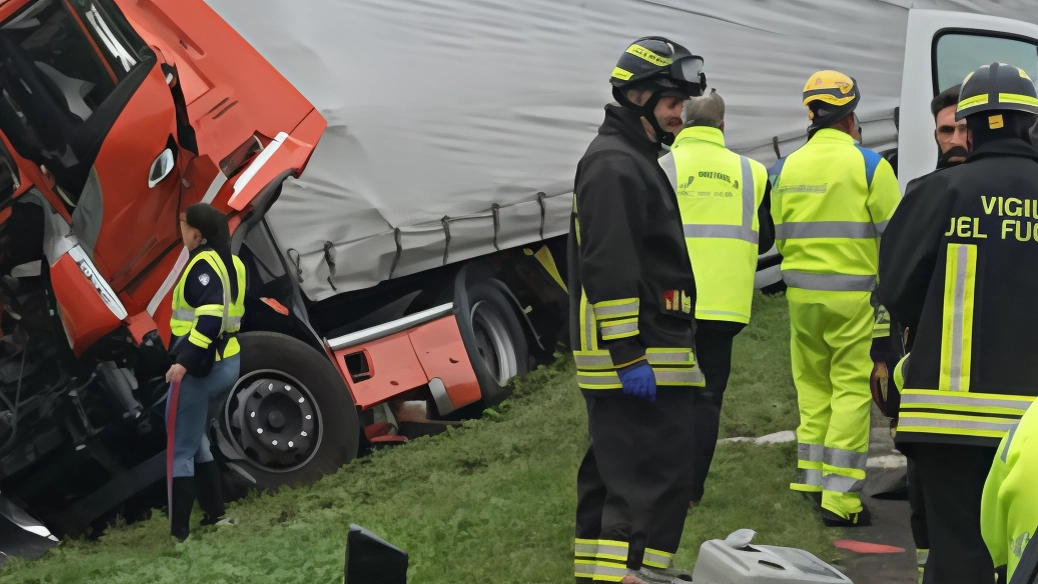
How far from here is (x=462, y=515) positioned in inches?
224

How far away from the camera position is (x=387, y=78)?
8008mm

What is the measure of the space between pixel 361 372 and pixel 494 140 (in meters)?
1.73

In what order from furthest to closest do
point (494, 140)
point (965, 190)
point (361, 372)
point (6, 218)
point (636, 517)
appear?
point (494, 140) < point (361, 372) < point (6, 218) < point (636, 517) < point (965, 190)

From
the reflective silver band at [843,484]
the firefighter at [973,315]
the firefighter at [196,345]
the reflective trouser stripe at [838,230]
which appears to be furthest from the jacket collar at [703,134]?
the firefighter at [196,345]

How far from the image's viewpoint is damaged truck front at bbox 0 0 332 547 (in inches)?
252

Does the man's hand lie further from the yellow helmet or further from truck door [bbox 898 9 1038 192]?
truck door [bbox 898 9 1038 192]

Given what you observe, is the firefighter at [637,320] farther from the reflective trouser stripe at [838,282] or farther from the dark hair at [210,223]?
the dark hair at [210,223]

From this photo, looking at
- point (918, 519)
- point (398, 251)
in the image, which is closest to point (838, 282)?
point (918, 519)

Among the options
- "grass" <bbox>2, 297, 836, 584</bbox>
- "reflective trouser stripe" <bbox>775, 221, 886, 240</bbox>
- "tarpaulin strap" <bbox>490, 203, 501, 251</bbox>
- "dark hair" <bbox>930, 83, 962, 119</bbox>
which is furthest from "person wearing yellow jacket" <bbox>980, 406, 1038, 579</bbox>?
"tarpaulin strap" <bbox>490, 203, 501, 251</bbox>

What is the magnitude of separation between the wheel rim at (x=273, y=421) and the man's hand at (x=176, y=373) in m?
0.81

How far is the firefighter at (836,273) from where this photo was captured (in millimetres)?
5520

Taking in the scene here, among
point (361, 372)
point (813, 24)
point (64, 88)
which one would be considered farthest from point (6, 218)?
point (813, 24)

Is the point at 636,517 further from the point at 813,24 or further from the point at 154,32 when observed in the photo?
the point at 813,24

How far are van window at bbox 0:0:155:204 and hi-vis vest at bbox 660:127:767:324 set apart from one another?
9.08 feet
